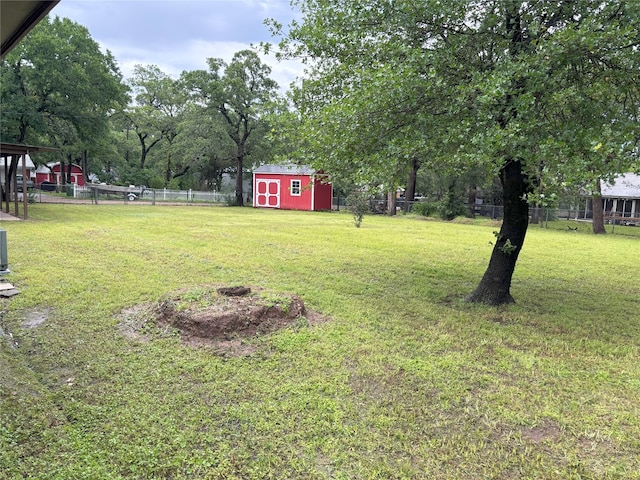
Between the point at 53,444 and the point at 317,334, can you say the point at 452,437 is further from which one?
the point at 53,444

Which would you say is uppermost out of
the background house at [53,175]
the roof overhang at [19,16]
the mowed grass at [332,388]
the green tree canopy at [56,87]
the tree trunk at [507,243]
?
the green tree canopy at [56,87]

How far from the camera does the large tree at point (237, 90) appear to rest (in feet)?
86.7

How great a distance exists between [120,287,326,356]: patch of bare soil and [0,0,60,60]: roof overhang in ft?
8.20

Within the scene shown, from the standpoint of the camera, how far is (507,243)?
17.1ft

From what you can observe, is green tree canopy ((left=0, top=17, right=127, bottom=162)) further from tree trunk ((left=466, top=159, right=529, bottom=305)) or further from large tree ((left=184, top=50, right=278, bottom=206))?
tree trunk ((left=466, top=159, right=529, bottom=305))

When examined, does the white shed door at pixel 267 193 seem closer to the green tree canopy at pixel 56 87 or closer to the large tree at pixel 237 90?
the large tree at pixel 237 90

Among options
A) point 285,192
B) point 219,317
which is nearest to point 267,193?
point 285,192

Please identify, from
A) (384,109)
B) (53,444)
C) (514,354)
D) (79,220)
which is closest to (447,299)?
(514,354)

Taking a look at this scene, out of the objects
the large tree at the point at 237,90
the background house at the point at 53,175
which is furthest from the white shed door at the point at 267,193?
the background house at the point at 53,175

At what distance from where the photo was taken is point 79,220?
13703 mm

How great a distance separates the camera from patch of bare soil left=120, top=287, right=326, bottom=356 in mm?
3834

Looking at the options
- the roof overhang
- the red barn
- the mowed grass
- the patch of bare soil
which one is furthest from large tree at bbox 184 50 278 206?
the roof overhang

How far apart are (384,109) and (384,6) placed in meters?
1.29

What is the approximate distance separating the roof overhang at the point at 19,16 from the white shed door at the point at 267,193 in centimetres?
2618
